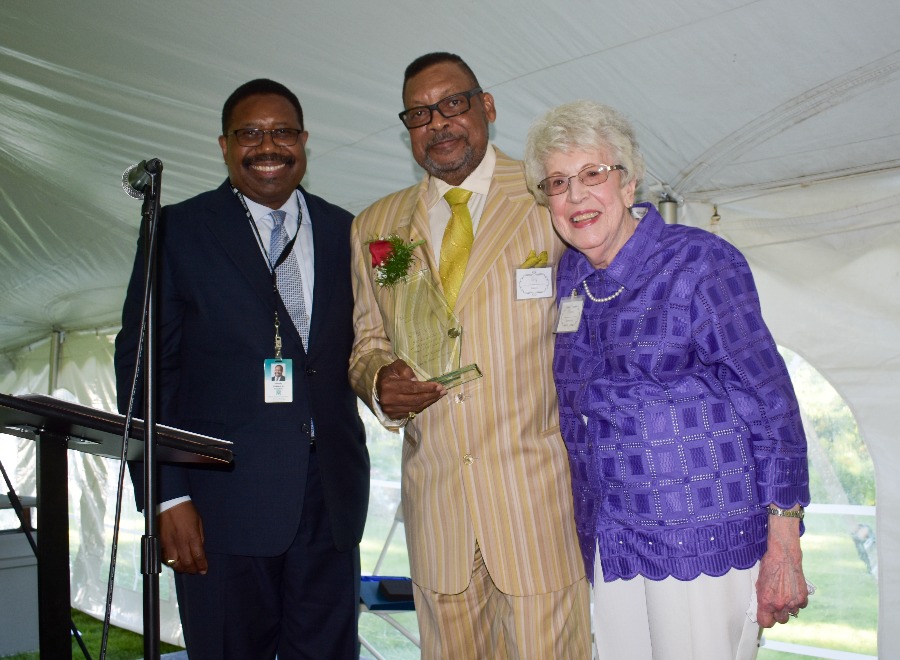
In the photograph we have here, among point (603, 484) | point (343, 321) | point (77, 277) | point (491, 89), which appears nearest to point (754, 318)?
point (603, 484)

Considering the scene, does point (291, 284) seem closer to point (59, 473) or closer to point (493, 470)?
point (493, 470)

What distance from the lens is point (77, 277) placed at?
7750 mm

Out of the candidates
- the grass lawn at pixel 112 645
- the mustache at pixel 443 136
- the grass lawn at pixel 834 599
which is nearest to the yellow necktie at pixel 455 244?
the mustache at pixel 443 136

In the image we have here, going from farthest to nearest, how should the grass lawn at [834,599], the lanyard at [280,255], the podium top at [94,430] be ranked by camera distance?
the grass lawn at [834,599]
the lanyard at [280,255]
the podium top at [94,430]

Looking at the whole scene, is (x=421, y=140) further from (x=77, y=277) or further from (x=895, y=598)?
(x=77, y=277)

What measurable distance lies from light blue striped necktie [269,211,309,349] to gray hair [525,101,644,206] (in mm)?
844

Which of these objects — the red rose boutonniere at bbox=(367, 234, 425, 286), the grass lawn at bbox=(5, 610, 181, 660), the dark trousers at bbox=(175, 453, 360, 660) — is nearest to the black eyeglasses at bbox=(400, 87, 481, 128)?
the red rose boutonniere at bbox=(367, 234, 425, 286)

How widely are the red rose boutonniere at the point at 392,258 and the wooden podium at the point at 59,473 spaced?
73 cm

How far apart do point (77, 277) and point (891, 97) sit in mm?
6778

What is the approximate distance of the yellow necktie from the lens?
2.33 metres

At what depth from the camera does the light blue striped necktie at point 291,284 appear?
2607 millimetres

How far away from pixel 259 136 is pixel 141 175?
1.01 m

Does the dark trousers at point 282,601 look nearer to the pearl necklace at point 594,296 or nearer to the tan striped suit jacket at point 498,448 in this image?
the tan striped suit jacket at point 498,448

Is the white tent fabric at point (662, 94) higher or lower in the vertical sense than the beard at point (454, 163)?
higher
